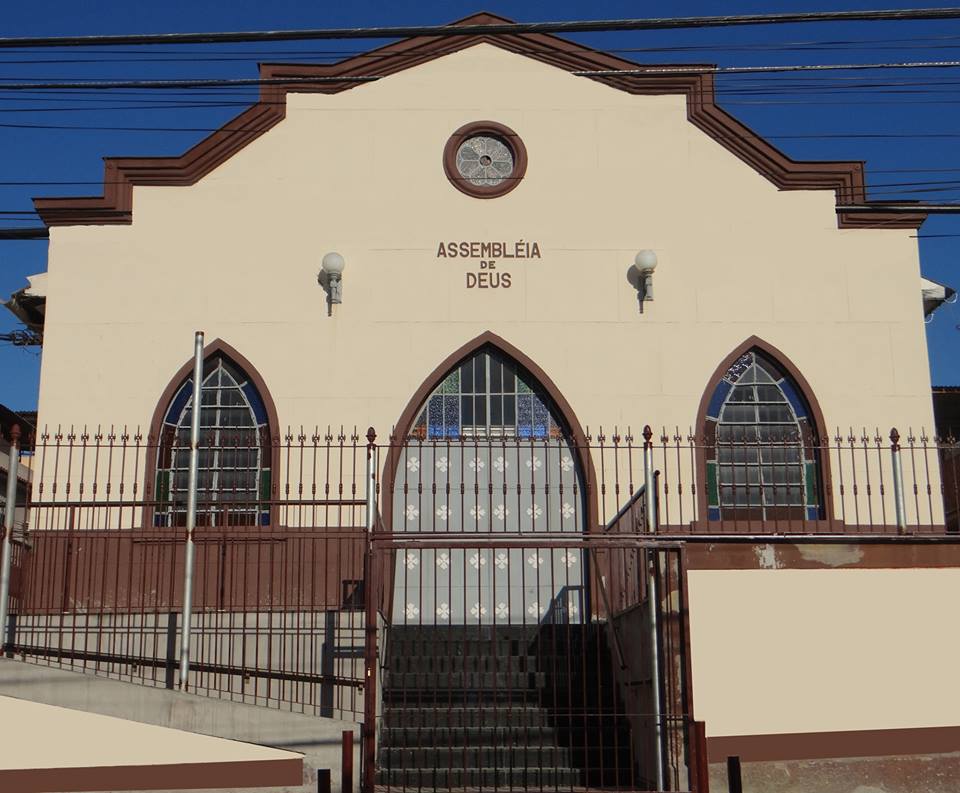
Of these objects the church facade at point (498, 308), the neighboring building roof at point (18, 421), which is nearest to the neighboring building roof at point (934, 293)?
the church facade at point (498, 308)

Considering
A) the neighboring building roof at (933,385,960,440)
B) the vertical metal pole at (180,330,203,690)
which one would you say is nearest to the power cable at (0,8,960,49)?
the vertical metal pole at (180,330,203,690)

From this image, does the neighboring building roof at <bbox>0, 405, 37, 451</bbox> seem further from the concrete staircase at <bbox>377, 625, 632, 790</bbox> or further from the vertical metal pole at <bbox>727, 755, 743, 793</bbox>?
the vertical metal pole at <bbox>727, 755, 743, 793</bbox>

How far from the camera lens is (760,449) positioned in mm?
13867

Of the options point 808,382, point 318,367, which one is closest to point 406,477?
point 318,367

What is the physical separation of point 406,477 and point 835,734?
→ 5.80 m

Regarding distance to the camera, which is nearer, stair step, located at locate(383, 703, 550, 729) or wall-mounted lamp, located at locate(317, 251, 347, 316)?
stair step, located at locate(383, 703, 550, 729)

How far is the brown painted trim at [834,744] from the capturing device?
387 inches

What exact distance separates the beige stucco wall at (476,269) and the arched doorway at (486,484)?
0.36 m

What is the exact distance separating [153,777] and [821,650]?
557 cm

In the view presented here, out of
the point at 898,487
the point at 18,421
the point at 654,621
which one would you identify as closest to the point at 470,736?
the point at 654,621

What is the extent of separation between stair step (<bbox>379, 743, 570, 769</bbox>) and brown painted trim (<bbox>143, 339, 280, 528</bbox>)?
3965mm

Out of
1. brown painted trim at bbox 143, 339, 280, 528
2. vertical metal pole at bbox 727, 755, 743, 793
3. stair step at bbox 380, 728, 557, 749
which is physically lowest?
vertical metal pole at bbox 727, 755, 743, 793

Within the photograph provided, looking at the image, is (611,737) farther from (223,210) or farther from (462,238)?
(223,210)

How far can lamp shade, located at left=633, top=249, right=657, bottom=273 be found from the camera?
46.1ft
